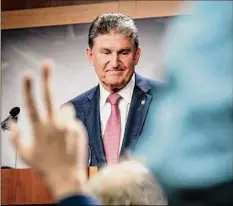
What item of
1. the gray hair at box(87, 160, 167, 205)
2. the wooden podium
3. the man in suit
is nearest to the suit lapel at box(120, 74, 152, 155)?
the man in suit

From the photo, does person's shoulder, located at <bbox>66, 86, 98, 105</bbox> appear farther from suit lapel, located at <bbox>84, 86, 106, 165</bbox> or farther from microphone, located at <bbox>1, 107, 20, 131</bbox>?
microphone, located at <bbox>1, 107, 20, 131</bbox>

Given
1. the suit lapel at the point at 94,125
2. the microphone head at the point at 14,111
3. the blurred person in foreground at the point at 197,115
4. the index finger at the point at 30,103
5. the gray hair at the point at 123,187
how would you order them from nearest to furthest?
the index finger at the point at 30,103, the gray hair at the point at 123,187, the blurred person in foreground at the point at 197,115, the suit lapel at the point at 94,125, the microphone head at the point at 14,111

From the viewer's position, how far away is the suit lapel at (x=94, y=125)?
231 centimetres

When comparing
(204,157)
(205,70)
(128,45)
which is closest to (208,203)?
(204,157)

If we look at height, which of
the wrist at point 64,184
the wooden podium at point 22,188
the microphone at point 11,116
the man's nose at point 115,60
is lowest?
the wooden podium at point 22,188

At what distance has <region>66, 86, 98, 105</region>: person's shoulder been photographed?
2393 mm

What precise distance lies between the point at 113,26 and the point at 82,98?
1.15 ft

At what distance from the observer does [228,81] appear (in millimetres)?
2254

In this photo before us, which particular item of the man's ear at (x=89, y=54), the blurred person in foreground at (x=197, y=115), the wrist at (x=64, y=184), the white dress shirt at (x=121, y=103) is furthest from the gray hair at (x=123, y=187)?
the man's ear at (x=89, y=54)

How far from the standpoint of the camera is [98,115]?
2.37 meters

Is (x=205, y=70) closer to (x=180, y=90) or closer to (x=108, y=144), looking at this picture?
(x=180, y=90)

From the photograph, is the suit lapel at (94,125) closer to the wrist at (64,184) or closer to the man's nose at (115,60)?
the man's nose at (115,60)

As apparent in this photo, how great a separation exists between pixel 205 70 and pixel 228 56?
0.11 meters

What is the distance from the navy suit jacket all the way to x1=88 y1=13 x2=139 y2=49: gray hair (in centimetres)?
19
